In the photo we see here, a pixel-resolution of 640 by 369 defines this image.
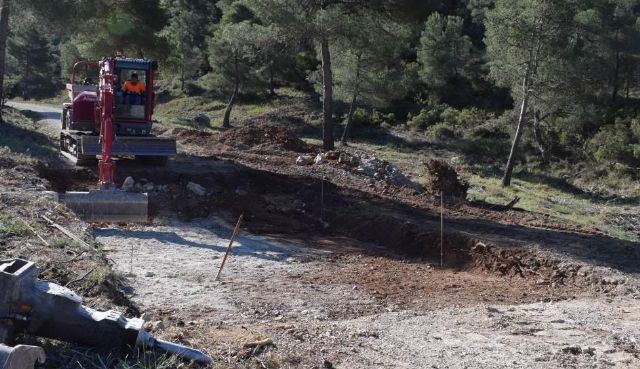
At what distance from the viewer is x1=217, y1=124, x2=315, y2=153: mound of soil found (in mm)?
23969

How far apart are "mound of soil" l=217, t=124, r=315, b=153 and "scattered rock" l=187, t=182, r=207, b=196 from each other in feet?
26.3

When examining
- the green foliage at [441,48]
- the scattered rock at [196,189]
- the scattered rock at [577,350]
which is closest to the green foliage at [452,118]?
the green foliage at [441,48]

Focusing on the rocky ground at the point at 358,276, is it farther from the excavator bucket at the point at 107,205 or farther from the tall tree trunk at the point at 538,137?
the tall tree trunk at the point at 538,137

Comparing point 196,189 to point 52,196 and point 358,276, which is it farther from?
point 358,276

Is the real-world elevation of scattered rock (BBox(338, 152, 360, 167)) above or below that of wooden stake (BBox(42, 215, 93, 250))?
above

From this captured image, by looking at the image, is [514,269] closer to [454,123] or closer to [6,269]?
[6,269]

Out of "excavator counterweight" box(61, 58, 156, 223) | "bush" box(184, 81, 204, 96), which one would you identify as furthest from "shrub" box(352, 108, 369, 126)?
"excavator counterweight" box(61, 58, 156, 223)

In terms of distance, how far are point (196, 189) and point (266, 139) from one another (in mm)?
9438

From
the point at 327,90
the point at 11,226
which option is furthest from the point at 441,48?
the point at 11,226

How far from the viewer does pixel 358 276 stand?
10.8 meters

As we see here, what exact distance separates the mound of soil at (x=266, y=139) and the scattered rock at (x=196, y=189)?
8.03 m

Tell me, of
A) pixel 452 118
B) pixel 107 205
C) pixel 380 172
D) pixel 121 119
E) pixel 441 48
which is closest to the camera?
pixel 107 205

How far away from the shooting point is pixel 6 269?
5070mm

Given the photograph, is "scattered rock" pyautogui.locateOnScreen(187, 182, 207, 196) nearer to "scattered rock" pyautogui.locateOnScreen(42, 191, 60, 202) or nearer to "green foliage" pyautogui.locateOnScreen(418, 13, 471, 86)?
Result: "scattered rock" pyautogui.locateOnScreen(42, 191, 60, 202)
